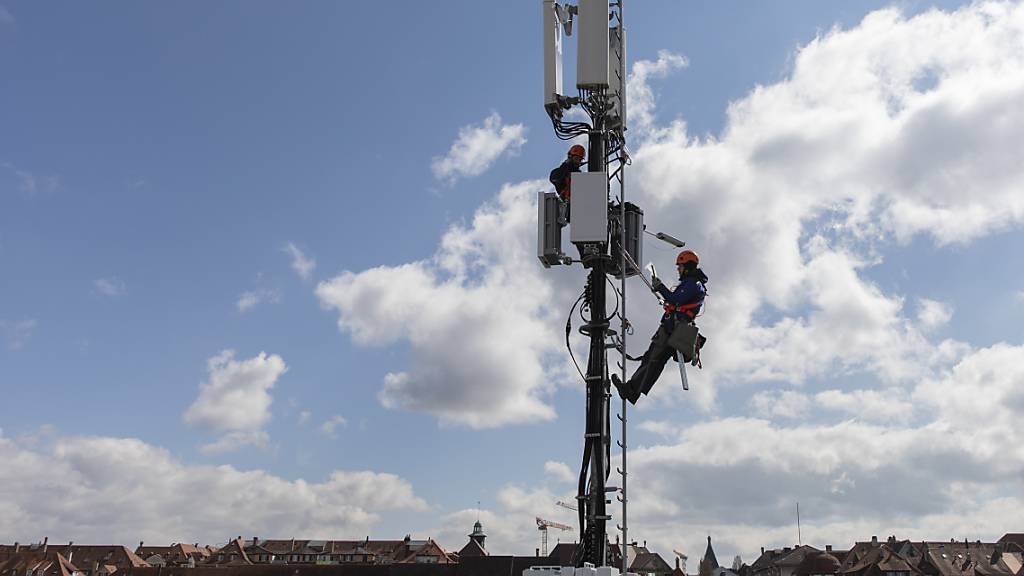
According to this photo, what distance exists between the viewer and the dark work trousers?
57.6 feet

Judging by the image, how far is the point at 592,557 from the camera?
1736 cm

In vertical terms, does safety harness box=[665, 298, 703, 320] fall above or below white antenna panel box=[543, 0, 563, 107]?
below

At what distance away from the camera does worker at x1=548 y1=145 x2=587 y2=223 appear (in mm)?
19312

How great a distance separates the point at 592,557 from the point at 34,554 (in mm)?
125374

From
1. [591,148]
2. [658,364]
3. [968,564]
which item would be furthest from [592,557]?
[968,564]

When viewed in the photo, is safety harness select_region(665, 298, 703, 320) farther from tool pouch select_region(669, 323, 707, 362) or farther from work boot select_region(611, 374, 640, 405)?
work boot select_region(611, 374, 640, 405)

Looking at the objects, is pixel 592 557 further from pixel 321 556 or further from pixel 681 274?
pixel 321 556

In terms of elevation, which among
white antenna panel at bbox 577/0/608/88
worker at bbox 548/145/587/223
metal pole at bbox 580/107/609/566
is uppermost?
white antenna panel at bbox 577/0/608/88

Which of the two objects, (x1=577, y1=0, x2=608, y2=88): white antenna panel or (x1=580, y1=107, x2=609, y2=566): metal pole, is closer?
(x1=580, y1=107, x2=609, y2=566): metal pole

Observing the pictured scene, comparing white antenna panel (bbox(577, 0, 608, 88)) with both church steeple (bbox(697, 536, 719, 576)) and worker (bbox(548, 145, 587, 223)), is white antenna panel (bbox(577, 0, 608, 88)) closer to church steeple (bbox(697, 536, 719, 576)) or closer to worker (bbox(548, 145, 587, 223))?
worker (bbox(548, 145, 587, 223))

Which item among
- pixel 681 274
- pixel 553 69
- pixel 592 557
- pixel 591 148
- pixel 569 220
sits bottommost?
pixel 592 557

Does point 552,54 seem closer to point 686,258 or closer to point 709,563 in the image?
point 686,258

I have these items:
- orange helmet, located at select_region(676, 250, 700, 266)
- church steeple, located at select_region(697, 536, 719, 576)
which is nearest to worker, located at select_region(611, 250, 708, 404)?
orange helmet, located at select_region(676, 250, 700, 266)

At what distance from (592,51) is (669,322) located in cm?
568
